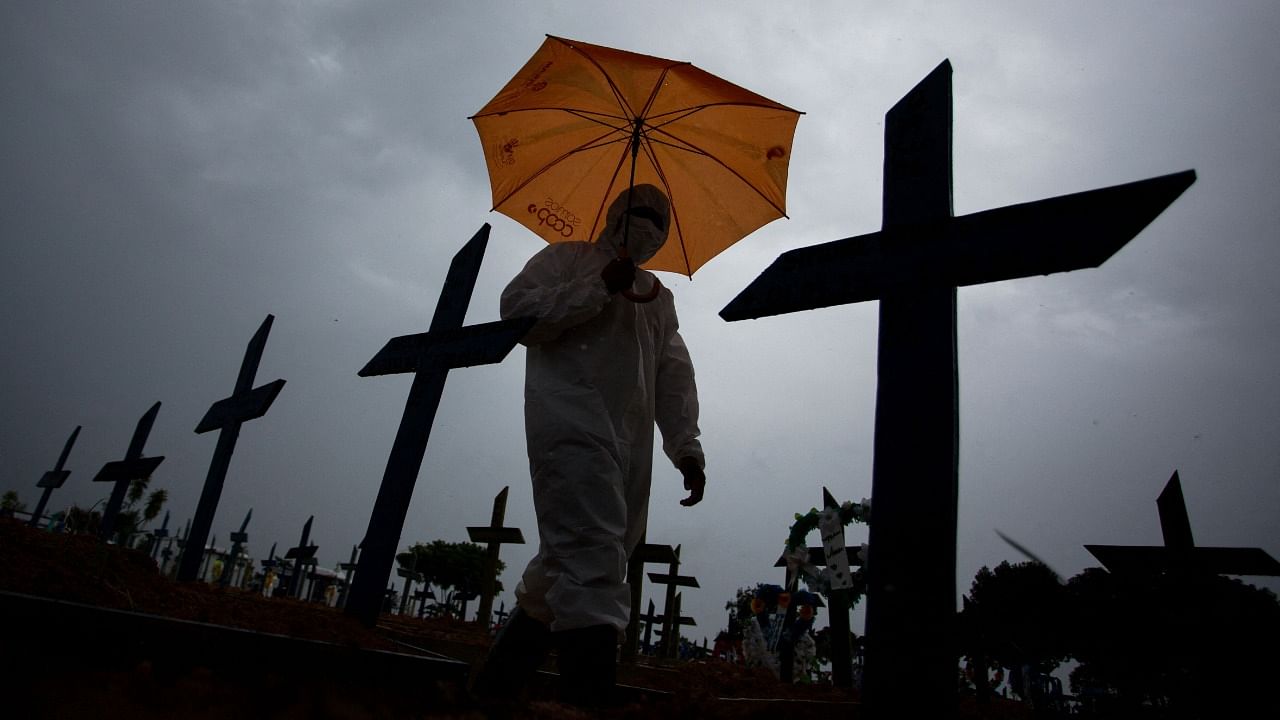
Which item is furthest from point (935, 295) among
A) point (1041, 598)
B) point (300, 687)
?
point (1041, 598)

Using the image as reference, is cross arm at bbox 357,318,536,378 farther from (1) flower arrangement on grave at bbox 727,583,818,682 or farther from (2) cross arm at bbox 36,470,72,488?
(2) cross arm at bbox 36,470,72,488

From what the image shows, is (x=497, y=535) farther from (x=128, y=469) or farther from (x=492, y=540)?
(x=128, y=469)

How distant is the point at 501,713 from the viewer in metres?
1.59

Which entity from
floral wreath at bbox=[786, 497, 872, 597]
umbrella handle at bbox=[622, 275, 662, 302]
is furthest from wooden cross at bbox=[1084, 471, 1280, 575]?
umbrella handle at bbox=[622, 275, 662, 302]

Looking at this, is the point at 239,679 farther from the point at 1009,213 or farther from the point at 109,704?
the point at 1009,213

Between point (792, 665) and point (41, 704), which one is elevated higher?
point (41, 704)

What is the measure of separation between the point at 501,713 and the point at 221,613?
2.33 m

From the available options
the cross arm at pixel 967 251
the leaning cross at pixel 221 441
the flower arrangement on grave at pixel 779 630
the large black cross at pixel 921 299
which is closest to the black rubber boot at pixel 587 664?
the large black cross at pixel 921 299

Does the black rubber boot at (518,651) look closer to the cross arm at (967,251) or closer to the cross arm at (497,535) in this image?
the cross arm at (967,251)

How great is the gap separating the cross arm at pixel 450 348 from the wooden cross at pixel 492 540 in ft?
16.7

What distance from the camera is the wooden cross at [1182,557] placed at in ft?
14.8

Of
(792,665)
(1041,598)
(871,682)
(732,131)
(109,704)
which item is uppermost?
(732,131)

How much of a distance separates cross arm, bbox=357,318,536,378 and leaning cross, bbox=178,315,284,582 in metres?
2.62

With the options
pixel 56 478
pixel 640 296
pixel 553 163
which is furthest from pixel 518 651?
pixel 56 478
